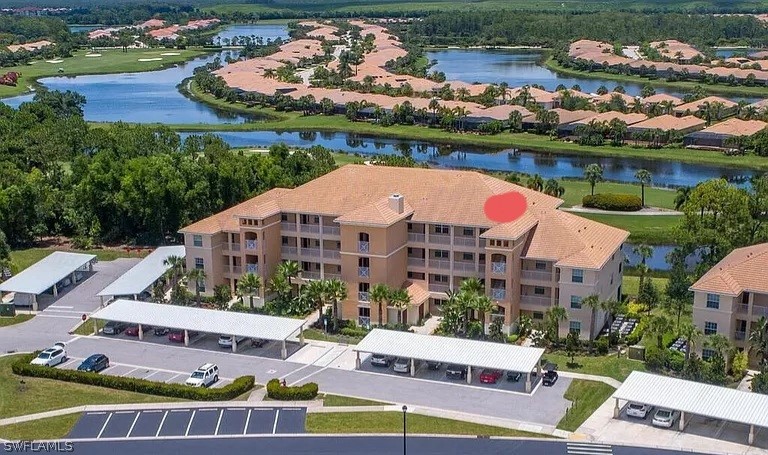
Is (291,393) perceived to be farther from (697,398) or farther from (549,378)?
(697,398)

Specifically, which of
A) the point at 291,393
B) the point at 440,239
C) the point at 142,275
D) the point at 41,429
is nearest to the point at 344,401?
the point at 291,393

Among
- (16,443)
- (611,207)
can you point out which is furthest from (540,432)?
(611,207)

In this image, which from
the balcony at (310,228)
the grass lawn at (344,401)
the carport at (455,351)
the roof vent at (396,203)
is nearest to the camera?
the grass lawn at (344,401)

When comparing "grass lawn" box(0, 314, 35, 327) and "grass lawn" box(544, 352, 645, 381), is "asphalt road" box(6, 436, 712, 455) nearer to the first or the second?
"grass lawn" box(544, 352, 645, 381)

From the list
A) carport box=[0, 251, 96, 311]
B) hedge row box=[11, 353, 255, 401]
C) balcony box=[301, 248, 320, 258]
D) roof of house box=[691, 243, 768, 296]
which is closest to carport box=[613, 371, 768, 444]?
roof of house box=[691, 243, 768, 296]

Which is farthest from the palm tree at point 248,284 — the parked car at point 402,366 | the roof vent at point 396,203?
the parked car at point 402,366

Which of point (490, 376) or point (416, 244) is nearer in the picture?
point (490, 376)

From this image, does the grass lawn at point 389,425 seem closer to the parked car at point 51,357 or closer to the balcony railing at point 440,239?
the parked car at point 51,357
